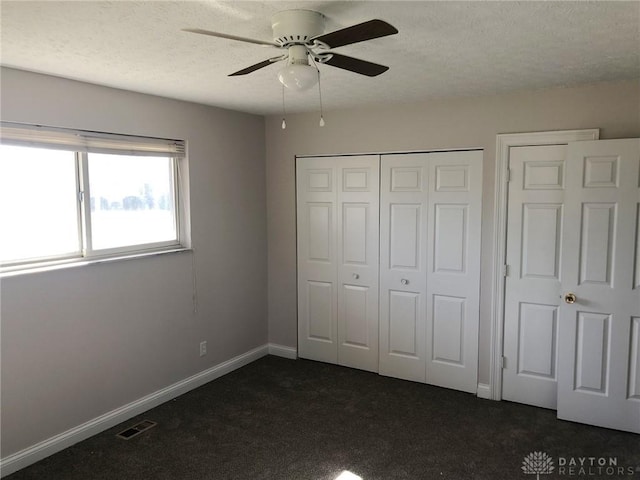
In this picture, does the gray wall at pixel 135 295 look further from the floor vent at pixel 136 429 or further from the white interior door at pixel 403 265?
the white interior door at pixel 403 265

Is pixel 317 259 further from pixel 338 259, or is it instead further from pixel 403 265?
pixel 403 265

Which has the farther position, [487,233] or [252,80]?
[487,233]

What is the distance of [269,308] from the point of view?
487 cm

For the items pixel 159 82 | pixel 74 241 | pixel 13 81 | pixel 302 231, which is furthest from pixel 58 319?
pixel 302 231

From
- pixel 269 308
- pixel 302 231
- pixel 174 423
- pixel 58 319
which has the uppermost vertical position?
pixel 302 231

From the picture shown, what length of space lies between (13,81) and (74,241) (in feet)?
3.40

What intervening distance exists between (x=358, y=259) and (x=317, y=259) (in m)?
0.44

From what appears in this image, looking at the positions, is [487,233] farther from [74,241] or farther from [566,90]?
[74,241]

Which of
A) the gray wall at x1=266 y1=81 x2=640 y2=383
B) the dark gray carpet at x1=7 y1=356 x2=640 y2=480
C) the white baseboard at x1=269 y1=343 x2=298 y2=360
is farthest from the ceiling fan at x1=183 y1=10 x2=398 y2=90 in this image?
the white baseboard at x1=269 y1=343 x2=298 y2=360

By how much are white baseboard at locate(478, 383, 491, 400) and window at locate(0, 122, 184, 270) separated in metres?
2.76

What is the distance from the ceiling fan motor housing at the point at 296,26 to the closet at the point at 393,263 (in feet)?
7.19

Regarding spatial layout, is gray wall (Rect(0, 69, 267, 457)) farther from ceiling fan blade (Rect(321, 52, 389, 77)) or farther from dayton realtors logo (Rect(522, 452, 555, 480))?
dayton realtors logo (Rect(522, 452, 555, 480))

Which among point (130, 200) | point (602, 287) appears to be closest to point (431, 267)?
point (602, 287)

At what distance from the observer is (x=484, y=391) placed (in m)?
3.82
